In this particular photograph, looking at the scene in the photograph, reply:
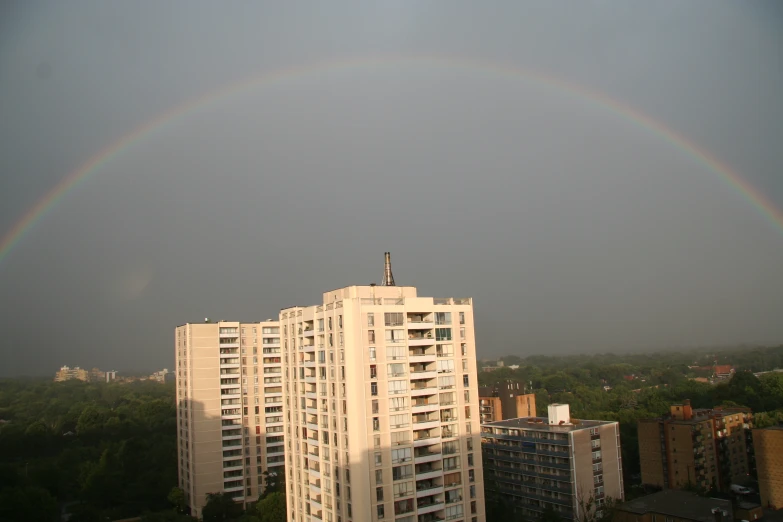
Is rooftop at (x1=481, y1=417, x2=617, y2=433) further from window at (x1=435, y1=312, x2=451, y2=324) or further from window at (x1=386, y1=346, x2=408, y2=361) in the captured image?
window at (x1=386, y1=346, x2=408, y2=361)

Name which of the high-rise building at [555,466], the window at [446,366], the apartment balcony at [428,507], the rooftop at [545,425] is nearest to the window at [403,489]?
the apartment balcony at [428,507]

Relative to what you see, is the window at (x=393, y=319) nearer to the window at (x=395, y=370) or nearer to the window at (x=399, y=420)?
the window at (x=395, y=370)

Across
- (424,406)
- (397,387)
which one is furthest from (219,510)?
(397,387)

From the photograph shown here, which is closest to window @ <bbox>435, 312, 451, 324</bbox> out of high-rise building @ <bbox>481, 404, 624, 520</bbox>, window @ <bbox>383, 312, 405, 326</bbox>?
window @ <bbox>383, 312, 405, 326</bbox>

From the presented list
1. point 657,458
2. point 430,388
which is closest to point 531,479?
point 657,458

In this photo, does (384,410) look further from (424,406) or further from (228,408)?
(228,408)

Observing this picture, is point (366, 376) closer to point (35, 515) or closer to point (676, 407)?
point (35, 515)
